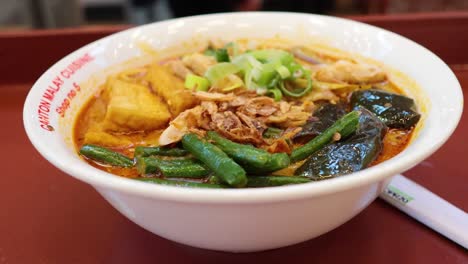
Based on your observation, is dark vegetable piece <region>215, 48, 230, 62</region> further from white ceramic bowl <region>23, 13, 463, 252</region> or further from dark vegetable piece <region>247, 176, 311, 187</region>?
dark vegetable piece <region>247, 176, 311, 187</region>

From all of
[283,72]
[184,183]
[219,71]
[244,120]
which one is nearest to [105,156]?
[184,183]

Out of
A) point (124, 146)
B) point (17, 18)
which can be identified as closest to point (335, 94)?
point (124, 146)

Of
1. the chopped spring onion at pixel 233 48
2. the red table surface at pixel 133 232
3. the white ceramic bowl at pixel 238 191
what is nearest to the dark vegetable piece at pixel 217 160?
the white ceramic bowl at pixel 238 191

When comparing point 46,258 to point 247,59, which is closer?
point 46,258

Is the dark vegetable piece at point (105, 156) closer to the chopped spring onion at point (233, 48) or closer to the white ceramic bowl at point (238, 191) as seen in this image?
the white ceramic bowl at point (238, 191)

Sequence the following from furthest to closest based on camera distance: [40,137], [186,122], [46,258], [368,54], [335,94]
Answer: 1. [368,54]
2. [335,94]
3. [186,122]
4. [46,258]
5. [40,137]

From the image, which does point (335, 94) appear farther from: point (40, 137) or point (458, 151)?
point (40, 137)
